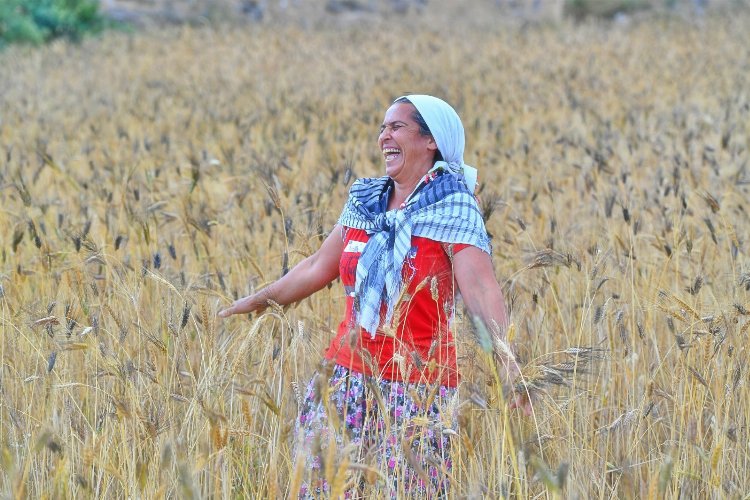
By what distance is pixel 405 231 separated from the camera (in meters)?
3.23

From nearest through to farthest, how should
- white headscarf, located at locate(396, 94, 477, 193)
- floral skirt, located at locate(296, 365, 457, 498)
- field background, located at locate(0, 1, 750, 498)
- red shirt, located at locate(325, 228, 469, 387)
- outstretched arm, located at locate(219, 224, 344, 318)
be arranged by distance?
floral skirt, located at locate(296, 365, 457, 498)
field background, located at locate(0, 1, 750, 498)
red shirt, located at locate(325, 228, 469, 387)
white headscarf, located at locate(396, 94, 477, 193)
outstretched arm, located at locate(219, 224, 344, 318)

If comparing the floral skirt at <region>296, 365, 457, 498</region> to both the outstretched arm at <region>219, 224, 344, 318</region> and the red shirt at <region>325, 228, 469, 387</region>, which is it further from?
the outstretched arm at <region>219, 224, 344, 318</region>

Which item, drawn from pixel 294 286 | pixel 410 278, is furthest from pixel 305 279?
pixel 410 278

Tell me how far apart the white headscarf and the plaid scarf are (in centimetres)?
4

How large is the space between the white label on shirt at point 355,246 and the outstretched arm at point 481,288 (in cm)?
34

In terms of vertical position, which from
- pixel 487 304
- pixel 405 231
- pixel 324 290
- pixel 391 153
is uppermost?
pixel 391 153

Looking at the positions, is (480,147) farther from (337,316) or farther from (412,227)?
(412,227)

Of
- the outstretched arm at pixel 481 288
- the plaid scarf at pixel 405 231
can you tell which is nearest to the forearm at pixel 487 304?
the outstretched arm at pixel 481 288

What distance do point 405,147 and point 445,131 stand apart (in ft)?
0.43

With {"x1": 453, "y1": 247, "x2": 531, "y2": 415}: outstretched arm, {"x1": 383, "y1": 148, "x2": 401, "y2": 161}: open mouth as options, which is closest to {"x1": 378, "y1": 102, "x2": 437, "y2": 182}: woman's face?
{"x1": 383, "y1": 148, "x2": 401, "y2": 161}: open mouth

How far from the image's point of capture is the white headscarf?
3346 millimetres

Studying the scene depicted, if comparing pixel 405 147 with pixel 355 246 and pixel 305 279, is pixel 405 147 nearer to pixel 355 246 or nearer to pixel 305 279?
pixel 355 246

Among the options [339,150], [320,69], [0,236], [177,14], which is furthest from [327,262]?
[177,14]

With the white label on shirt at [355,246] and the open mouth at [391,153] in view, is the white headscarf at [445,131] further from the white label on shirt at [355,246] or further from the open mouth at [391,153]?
the white label on shirt at [355,246]
